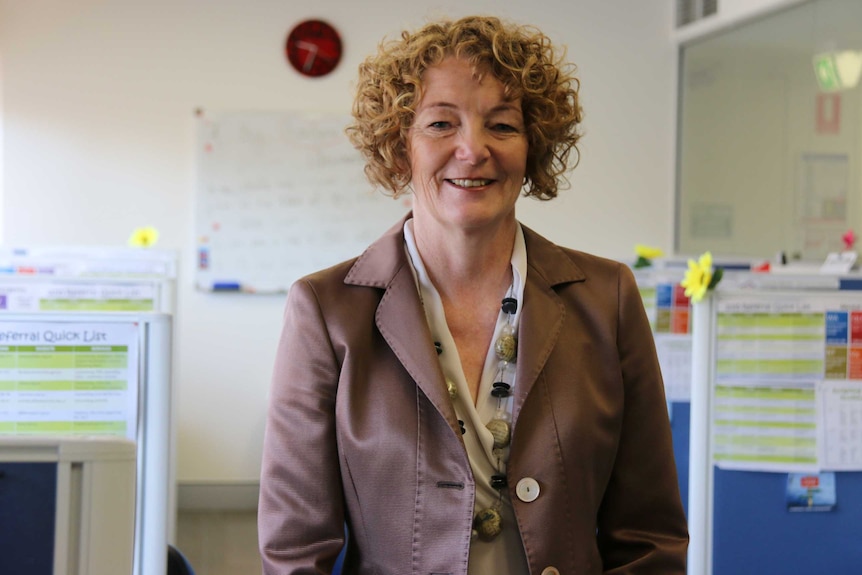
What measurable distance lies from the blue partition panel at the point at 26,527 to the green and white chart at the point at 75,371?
41.1 inches

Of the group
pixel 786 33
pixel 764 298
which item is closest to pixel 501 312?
pixel 764 298

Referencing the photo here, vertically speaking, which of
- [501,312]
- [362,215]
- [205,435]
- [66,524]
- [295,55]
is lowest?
[205,435]

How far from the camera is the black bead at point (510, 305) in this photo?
1.48 m

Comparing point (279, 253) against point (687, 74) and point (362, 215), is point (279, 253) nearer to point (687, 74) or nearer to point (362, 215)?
point (362, 215)

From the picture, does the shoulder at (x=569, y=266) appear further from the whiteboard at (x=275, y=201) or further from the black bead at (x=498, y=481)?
the whiteboard at (x=275, y=201)

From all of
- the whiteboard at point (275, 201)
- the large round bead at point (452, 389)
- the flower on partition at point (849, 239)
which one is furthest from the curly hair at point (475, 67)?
the whiteboard at point (275, 201)

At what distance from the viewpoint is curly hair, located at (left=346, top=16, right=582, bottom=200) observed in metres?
1.45

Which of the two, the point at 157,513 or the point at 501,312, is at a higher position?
the point at 501,312

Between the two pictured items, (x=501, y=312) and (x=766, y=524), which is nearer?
(x=501, y=312)

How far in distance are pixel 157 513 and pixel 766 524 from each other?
1466mm

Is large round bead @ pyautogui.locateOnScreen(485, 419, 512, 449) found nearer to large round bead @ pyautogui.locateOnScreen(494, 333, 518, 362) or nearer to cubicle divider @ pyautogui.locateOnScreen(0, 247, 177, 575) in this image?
large round bead @ pyautogui.locateOnScreen(494, 333, 518, 362)

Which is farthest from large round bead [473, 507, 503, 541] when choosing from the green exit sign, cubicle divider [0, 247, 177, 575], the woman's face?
the green exit sign

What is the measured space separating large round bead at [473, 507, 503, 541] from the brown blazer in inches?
1.4

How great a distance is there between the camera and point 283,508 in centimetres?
137
